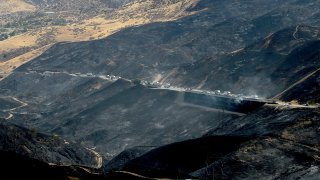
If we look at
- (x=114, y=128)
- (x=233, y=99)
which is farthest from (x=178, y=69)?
(x=233, y=99)

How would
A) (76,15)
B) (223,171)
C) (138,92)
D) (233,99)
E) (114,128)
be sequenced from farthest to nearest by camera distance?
(76,15)
(138,92)
(114,128)
(233,99)
(223,171)

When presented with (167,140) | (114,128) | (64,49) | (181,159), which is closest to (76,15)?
(64,49)

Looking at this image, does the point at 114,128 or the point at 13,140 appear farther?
the point at 114,128

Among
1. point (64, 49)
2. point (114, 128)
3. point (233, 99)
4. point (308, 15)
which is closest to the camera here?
point (233, 99)

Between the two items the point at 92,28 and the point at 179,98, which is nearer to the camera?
the point at 179,98

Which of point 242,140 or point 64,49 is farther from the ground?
point 242,140

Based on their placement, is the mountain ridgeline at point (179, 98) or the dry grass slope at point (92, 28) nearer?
the mountain ridgeline at point (179, 98)

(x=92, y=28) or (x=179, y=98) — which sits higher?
(x=179, y=98)

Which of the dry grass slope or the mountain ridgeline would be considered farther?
the dry grass slope

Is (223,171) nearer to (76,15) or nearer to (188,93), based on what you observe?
(188,93)

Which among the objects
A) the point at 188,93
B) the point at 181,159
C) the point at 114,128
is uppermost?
the point at 181,159
